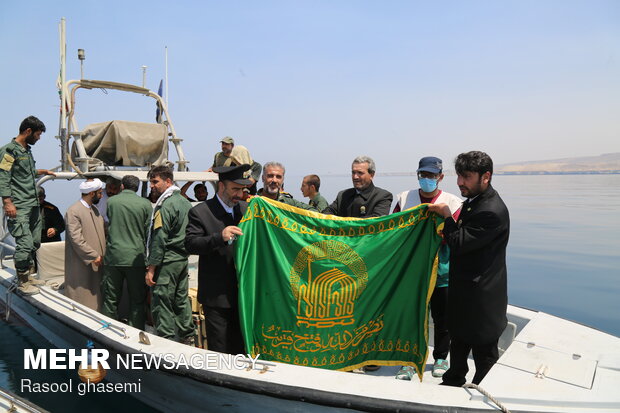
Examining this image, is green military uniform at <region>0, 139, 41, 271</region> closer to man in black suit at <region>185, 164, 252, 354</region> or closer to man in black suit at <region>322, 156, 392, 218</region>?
man in black suit at <region>185, 164, 252, 354</region>

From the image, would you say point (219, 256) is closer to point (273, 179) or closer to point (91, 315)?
point (273, 179)

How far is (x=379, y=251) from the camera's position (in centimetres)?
379

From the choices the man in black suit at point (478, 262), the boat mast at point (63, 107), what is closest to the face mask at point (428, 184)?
the man in black suit at point (478, 262)

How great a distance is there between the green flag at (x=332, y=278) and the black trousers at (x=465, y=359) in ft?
1.37

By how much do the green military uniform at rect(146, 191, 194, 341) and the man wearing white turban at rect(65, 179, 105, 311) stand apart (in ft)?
3.91

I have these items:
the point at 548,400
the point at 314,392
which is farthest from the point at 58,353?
the point at 548,400

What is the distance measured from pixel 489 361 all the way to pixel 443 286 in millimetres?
912

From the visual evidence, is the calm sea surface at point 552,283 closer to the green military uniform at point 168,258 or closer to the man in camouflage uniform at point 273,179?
the green military uniform at point 168,258

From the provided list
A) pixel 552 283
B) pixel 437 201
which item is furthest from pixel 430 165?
pixel 552 283

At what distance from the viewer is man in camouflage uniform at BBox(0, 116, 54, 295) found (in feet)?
17.1

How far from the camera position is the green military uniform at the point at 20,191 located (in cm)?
519

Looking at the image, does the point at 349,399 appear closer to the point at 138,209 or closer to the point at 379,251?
the point at 379,251

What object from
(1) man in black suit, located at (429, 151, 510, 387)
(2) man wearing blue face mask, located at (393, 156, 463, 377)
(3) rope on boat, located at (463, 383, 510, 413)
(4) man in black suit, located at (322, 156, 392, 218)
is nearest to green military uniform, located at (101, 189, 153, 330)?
(4) man in black suit, located at (322, 156, 392, 218)

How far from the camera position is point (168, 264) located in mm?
4223
